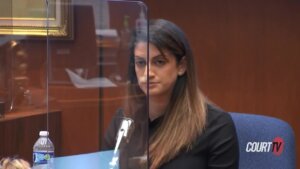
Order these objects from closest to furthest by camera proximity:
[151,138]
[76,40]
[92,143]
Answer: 1. [151,138]
2. [92,143]
3. [76,40]

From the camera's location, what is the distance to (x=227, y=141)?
142 cm

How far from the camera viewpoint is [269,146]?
150 centimetres

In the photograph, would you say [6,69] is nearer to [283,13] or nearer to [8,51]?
[8,51]

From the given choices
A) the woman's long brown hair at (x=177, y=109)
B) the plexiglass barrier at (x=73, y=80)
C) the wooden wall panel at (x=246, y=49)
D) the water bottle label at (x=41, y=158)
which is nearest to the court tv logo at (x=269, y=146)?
the woman's long brown hair at (x=177, y=109)

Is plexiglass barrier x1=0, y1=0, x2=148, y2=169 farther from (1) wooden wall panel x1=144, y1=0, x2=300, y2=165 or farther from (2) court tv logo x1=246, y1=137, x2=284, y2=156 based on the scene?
(1) wooden wall panel x1=144, y1=0, x2=300, y2=165

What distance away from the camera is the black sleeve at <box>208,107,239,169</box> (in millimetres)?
1405

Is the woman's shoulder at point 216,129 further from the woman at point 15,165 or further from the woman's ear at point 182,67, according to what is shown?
the woman at point 15,165

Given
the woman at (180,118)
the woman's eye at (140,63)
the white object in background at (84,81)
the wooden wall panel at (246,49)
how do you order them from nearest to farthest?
the woman's eye at (140,63), the woman at (180,118), the white object in background at (84,81), the wooden wall panel at (246,49)

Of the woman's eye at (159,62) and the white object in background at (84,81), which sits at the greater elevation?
the woman's eye at (159,62)

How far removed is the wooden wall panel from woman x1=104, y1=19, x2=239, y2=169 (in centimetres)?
116

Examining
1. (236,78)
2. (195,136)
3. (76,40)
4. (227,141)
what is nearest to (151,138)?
(195,136)

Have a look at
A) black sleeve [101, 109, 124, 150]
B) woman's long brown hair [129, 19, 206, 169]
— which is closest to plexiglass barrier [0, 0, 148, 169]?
black sleeve [101, 109, 124, 150]

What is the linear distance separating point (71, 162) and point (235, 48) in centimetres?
161

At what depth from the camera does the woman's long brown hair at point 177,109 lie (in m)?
1.31
